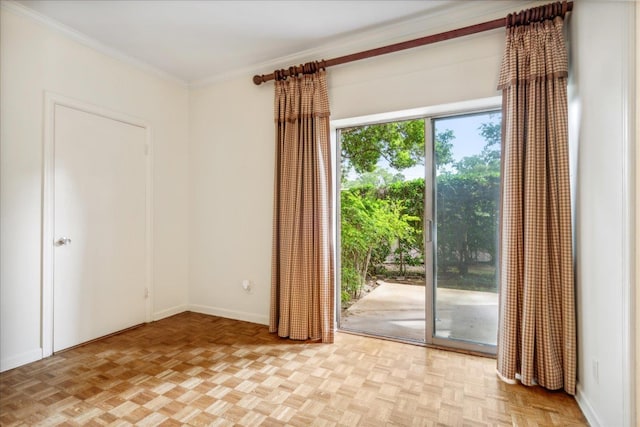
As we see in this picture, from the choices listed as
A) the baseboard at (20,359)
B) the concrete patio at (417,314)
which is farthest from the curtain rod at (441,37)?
the baseboard at (20,359)

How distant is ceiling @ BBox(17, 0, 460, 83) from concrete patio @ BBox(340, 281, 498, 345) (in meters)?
2.28

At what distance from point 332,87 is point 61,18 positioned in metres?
2.20

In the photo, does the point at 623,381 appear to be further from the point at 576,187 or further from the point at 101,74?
the point at 101,74

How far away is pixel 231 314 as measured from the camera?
11.3ft

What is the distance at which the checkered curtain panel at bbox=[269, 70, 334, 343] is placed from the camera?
281 cm

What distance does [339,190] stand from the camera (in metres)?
3.14

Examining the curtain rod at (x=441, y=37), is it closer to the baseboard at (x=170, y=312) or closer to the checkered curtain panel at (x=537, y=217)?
the checkered curtain panel at (x=537, y=217)

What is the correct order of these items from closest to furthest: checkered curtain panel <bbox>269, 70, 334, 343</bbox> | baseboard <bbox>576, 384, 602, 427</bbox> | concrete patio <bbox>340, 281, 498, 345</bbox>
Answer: baseboard <bbox>576, 384, 602, 427</bbox>, concrete patio <bbox>340, 281, 498, 345</bbox>, checkered curtain panel <bbox>269, 70, 334, 343</bbox>

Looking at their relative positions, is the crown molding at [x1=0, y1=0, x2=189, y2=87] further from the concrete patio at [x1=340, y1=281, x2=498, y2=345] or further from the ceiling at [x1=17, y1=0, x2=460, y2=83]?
the concrete patio at [x1=340, y1=281, x2=498, y2=345]

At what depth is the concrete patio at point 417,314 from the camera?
2.57 m

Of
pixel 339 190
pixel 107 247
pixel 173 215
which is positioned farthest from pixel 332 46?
pixel 107 247

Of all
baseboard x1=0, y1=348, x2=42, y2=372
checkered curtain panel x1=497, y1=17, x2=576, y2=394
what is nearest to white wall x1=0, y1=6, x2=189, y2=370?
baseboard x1=0, y1=348, x2=42, y2=372

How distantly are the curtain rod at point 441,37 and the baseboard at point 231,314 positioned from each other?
237cm

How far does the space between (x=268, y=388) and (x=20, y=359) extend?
188 cm
